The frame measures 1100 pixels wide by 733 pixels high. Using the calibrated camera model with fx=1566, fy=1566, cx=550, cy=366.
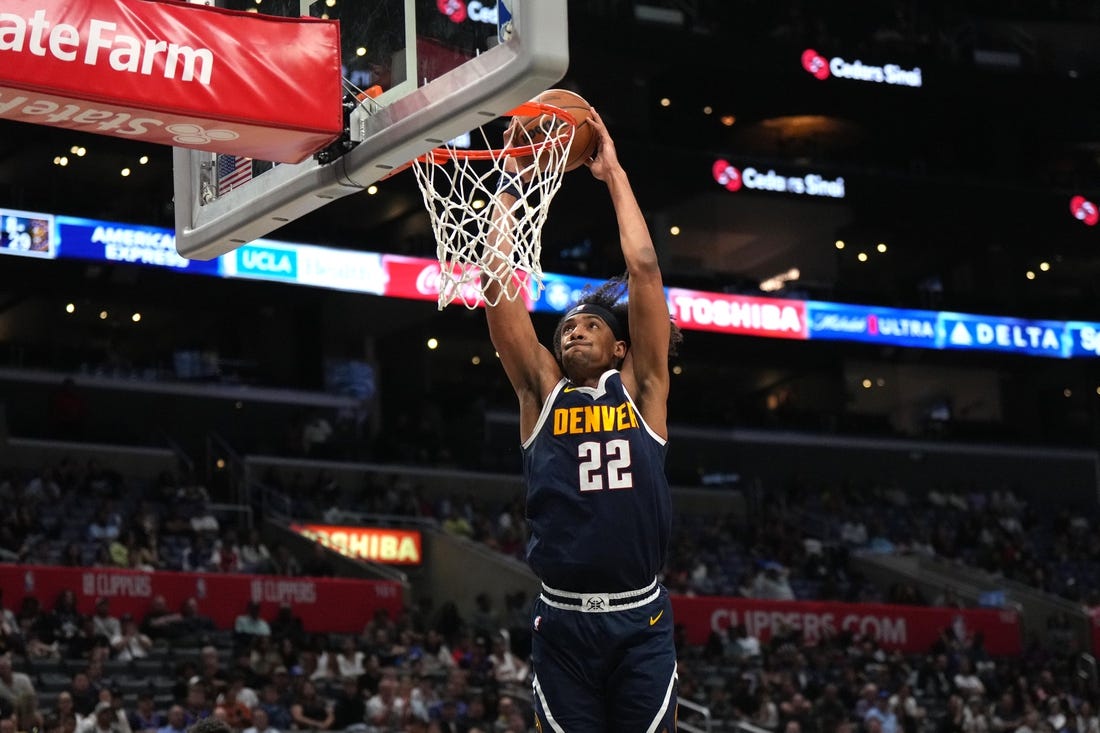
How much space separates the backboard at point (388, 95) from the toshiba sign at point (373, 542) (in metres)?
17.3

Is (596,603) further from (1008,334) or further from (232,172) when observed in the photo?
(1008,334)

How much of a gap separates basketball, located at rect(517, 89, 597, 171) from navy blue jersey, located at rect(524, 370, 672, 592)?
897mm

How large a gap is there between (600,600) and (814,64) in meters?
27.4

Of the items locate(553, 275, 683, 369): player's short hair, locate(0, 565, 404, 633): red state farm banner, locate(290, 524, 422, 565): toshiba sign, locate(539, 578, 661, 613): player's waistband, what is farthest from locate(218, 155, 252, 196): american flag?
locate(290, 524, 422, 565): toshiba sign

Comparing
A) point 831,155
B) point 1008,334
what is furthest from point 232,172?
point 831,155

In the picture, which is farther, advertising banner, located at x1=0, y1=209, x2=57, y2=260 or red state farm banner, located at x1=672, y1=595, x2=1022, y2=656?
advertising banner, located at x1=0, y1=209, x2=57, y2=260

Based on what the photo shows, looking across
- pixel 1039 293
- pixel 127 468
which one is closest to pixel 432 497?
pixel 127 468

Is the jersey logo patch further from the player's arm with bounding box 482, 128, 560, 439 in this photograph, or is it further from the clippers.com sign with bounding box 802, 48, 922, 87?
the clippers.com sign with bounding box 802, 48, 922, 87

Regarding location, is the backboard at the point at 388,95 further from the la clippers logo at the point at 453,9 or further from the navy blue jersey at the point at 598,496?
the navy blue jersey at the point at 598,496

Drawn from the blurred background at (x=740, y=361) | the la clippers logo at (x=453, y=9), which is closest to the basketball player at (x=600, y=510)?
the la clippers logo at (x=453, y=9)

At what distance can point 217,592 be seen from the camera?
18406 mm

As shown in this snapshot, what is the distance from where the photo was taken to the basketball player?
4.93m

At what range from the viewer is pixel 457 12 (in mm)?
5559

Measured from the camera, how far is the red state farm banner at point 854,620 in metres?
21.5
